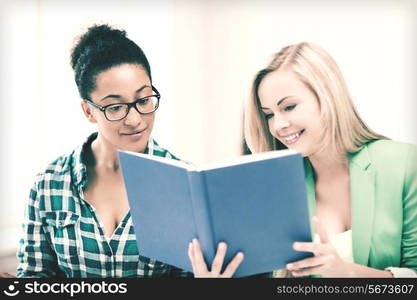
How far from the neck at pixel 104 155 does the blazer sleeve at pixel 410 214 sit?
100 cm

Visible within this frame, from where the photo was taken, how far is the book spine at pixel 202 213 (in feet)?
5.34

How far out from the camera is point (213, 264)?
5.62 ft

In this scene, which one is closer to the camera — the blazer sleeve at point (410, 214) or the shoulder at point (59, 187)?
the blazer sleeve at point (410, 214)

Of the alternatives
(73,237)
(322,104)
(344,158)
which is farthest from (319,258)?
(73,237)

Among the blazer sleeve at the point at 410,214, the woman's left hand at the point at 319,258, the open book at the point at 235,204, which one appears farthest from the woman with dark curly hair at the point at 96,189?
the blazer sleeve at the point at 410,214

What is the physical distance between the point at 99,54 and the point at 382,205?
1.08 metres

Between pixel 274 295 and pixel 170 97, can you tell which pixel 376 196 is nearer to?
pixel 274 295

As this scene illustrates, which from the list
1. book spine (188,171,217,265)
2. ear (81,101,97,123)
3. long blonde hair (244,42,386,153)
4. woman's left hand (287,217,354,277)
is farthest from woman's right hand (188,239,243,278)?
ear (81,101,97,123)

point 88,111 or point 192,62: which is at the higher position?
point 192,62

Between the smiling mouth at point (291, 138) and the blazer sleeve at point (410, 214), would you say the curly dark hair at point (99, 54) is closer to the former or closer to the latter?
the smiling mouth at point (291, 138)

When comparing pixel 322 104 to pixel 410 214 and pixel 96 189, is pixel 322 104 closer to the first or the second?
pixel 410 214

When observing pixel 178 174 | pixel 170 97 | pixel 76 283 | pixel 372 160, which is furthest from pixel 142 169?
pixel 372 160

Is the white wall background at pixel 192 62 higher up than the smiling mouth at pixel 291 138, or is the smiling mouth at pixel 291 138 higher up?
the white wall background at pixel 192 62

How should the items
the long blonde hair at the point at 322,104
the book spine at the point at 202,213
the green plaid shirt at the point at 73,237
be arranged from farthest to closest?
the green plaid shirt at the point at 73,237
the long blonde hair at the point at 322,104
the book spine at the point at 202,213
